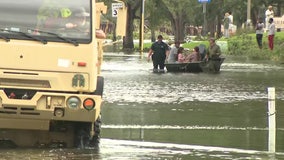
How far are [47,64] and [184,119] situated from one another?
206 inches

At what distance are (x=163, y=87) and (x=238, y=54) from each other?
1804 cm

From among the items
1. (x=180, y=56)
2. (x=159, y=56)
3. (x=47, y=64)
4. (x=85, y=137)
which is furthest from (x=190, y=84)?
(x=47, y=64)

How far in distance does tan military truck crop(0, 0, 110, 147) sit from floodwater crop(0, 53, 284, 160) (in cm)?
58

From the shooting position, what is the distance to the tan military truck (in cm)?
920

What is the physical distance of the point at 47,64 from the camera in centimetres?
927

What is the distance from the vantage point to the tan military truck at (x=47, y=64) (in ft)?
30.2

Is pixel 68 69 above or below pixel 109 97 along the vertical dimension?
above

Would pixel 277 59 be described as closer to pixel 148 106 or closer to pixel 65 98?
pixel 148 106

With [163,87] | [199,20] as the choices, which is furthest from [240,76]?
[199,20]

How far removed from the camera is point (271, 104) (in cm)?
1042

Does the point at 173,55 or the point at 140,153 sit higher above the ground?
the point at 173,55

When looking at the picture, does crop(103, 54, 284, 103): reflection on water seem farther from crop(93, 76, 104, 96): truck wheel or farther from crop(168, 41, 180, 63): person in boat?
crop(93, 76, 104, 96): truck wheel

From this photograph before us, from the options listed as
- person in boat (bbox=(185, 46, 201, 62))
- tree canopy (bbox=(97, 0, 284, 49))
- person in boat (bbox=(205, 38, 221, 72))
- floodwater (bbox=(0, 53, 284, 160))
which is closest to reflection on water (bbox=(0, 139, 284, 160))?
A: floodwater (bbox=(0, 53, 284, 160))

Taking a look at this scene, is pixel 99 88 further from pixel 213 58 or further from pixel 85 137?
pixel 213 58
